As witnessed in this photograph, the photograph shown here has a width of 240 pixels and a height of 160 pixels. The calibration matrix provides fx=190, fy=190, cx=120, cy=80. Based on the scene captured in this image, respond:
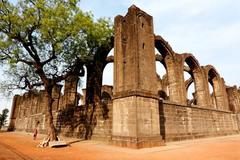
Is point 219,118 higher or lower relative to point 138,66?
lower

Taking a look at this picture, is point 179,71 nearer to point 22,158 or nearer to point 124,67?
point 124,67

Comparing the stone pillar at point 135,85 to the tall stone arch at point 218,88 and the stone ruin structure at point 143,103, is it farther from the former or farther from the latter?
the tall stone arch at point 218,88

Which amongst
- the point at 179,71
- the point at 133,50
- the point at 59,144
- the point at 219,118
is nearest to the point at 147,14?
the point at 133,50

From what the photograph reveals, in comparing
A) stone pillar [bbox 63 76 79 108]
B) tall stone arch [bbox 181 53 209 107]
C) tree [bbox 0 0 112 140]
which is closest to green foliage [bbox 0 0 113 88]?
tree [bbox 0 0 112 140]

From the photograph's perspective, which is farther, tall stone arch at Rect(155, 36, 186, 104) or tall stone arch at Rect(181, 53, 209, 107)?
tall stone arch at Rect(181, 53, 209, 107)

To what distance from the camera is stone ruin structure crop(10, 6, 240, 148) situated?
10.1m

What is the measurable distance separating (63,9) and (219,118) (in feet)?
54.7

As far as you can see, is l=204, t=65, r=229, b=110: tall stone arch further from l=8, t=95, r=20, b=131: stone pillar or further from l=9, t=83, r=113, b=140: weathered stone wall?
l=8, t=95, r=20, b=131: stone pillar

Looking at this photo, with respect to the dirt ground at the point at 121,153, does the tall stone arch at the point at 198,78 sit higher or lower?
higher

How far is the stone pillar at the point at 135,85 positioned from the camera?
32.2ft

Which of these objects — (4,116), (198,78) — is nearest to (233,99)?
(198,78)

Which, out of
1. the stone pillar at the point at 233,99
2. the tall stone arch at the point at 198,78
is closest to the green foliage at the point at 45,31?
the tall stone arch at the point at 198,78

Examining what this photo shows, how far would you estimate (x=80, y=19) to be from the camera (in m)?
12.0

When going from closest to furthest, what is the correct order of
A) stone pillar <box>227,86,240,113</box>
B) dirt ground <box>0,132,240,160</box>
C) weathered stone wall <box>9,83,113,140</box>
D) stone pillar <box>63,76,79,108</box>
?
dirt ground <box>0,132,240,160</box> < weathered stone wall <box>9,83,113,140</box> < stone pillar <box>63,76,79,108</box> < stone pillar <box>227,86,240,113</box>
